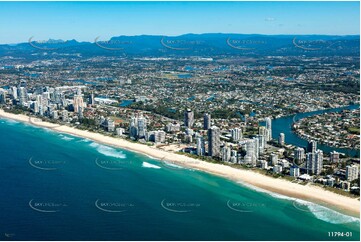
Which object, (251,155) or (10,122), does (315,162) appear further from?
(10,122)

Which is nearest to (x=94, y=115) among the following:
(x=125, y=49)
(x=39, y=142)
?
(x=39, y=142)

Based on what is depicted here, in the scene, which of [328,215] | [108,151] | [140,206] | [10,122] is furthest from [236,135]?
[10,122]

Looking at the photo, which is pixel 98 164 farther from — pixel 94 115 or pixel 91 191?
pixel 94 115

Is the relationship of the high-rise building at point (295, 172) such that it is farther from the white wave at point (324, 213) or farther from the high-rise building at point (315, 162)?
the white wave at point (324, 213)

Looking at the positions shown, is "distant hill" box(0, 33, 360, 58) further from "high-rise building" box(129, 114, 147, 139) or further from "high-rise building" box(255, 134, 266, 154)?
"high-rise building" box(255, 134, 266, 154)

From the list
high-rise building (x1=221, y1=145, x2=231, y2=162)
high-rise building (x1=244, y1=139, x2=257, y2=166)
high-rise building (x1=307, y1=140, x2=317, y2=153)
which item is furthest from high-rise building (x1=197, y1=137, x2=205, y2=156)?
high-rise building (x1=307, y1=140, x2=317, y2=153)
